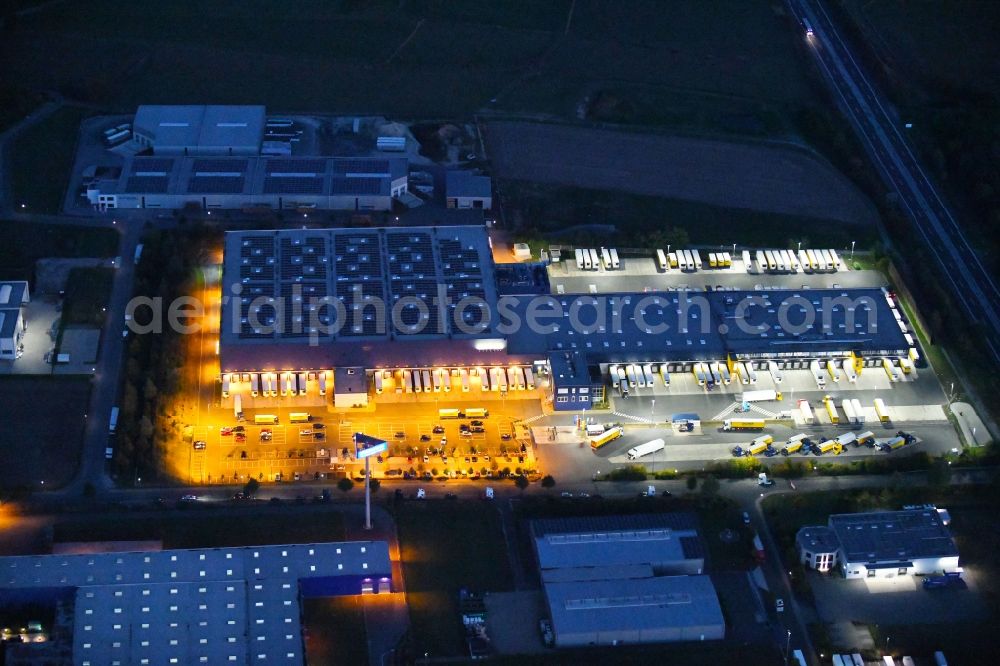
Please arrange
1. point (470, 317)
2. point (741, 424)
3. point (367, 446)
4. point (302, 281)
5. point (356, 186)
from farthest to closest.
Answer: point (356, 186)
point (302, 281)
point (470, 317)
point (741, 424)
point (367, 446)

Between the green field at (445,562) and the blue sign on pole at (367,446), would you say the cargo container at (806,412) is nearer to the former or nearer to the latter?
the green field at (445,562)

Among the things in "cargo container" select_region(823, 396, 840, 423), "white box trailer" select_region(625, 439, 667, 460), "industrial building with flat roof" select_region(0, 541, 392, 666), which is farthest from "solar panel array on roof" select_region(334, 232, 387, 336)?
"cargo container" select_region(823, 396, 840, 423)

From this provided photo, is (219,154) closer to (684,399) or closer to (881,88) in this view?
(684,399)

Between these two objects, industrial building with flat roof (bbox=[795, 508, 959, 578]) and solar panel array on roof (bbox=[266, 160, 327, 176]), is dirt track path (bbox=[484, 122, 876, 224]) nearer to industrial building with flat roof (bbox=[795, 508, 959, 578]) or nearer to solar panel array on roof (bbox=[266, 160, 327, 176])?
solar panel array on roof (bbox=[266, 160, 327, 176])

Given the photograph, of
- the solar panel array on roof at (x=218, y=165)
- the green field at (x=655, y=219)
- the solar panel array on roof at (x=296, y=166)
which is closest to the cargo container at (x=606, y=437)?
the green field at (x=655, y=219)

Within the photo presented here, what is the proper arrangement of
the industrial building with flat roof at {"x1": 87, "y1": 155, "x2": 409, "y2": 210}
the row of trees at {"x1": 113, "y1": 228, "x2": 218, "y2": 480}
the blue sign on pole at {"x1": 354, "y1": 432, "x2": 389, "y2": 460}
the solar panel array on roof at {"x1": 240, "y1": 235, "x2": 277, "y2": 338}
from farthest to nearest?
the industrial building with flat roof at {"x1": 87, "y1": 155, "x2": 409, "y2": 210} < the solar panel array on roof at {"x1": 240, "y1": 235, "x2": 277, "y2": 338} < the row of trees at {"x1": 113, "y1": 228, "x2": 218, "y2": 480} < the blue sign on pole at {"x1": 354, "y1": 432, "x2": 389, "y2": 460}

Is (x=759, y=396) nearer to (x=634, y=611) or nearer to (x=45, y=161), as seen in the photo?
(x=634, y=611)

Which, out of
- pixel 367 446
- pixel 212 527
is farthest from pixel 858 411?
pixel 212 527
